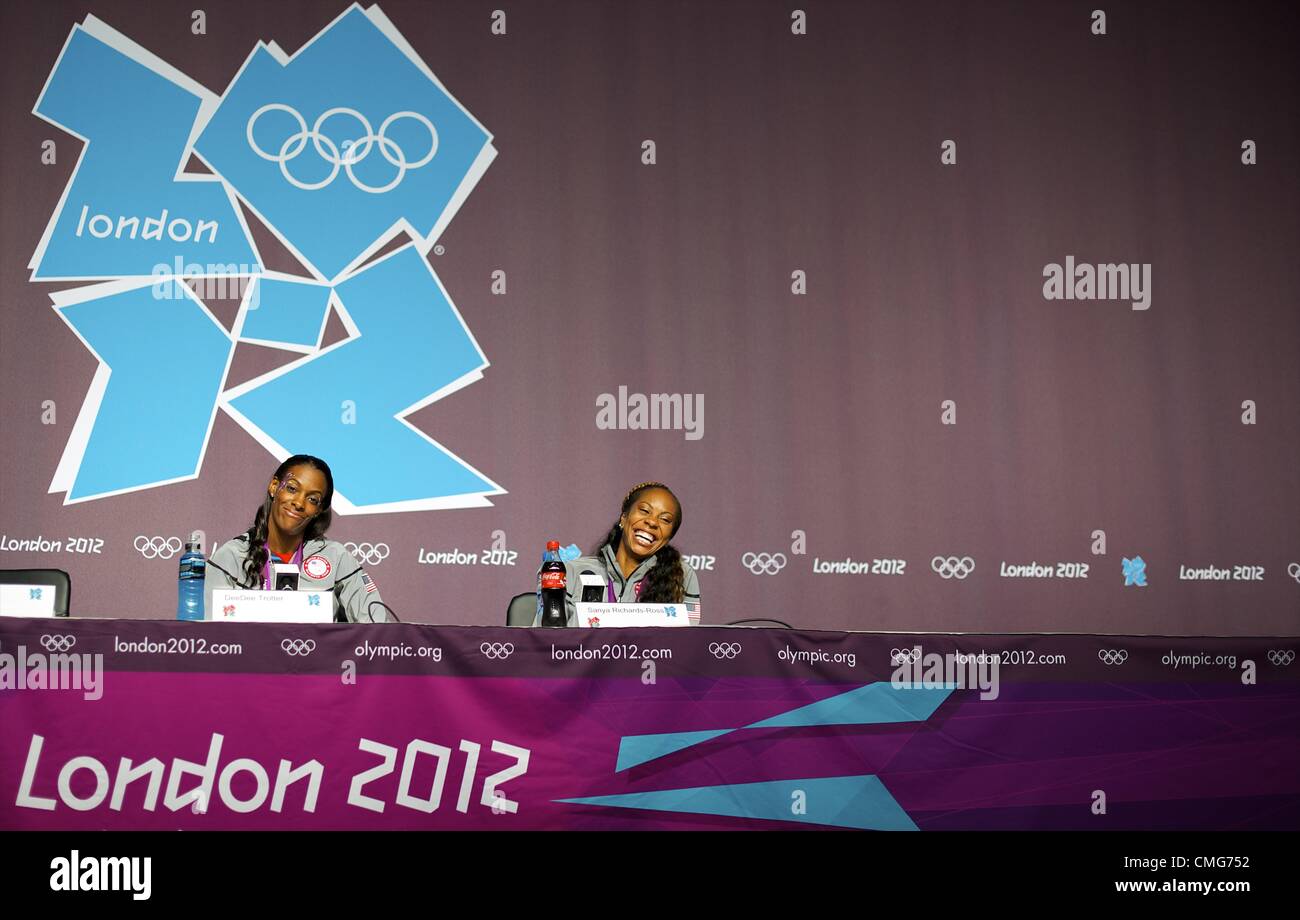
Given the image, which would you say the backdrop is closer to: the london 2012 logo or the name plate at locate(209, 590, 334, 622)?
the london 2012 logo

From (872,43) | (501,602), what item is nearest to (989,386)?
(872,43)

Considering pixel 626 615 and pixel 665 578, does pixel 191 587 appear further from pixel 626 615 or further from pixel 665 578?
pixel 665 578

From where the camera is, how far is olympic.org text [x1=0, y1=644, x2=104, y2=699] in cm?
208

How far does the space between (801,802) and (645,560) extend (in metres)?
1.21

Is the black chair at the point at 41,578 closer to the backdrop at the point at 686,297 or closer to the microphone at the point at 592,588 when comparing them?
the backdrop at the point at 686,297

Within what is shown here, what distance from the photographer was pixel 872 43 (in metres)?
4.32

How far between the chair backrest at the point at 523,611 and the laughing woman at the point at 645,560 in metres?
0.17

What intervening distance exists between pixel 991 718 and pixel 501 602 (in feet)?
6.70

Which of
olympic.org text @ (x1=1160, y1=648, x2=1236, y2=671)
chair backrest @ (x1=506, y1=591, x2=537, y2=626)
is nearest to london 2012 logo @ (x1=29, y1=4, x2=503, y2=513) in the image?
chair backrest @ (x1=506, y1=591, x2=537, y2=626)

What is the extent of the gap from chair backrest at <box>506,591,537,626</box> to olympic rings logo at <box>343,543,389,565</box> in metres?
1.09

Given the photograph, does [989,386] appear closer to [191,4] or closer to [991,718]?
[991,718]
